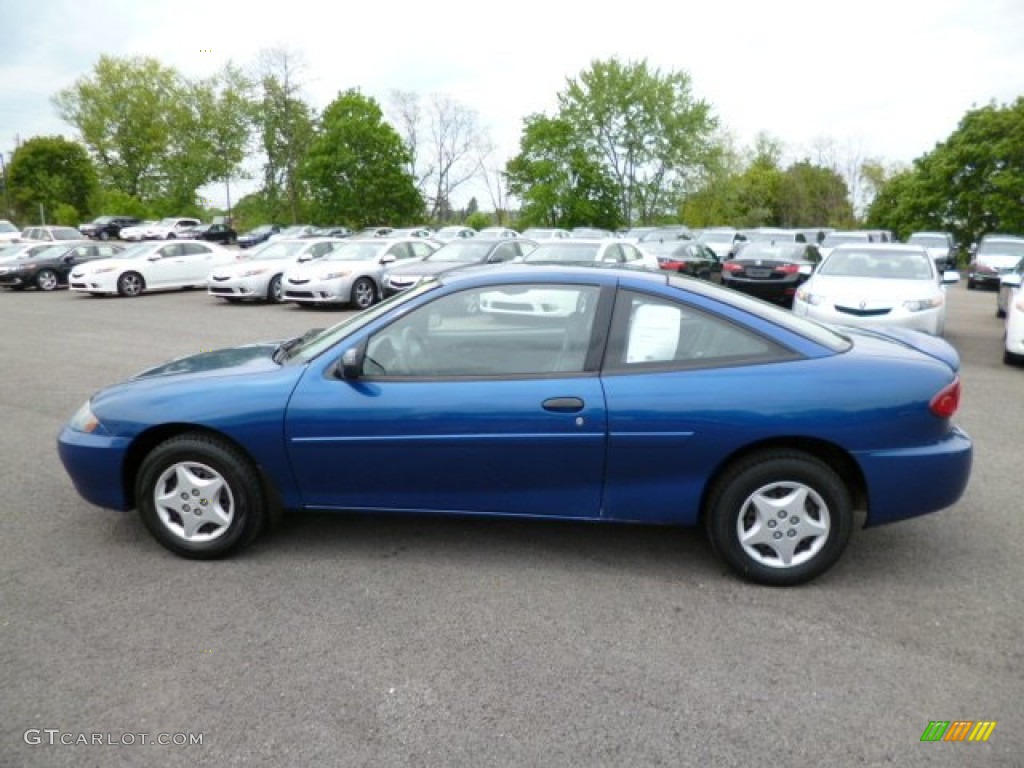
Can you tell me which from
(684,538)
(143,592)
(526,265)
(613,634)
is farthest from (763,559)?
(143,592)

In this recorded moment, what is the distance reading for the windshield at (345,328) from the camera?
4.09 m

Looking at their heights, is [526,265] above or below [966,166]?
below

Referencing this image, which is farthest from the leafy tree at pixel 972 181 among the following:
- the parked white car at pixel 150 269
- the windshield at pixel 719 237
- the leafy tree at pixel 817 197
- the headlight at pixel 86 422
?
the headlight at pixel 86 422

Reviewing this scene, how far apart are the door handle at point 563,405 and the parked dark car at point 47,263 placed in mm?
22916

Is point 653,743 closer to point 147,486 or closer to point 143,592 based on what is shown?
point 143,592

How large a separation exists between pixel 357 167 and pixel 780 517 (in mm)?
59331

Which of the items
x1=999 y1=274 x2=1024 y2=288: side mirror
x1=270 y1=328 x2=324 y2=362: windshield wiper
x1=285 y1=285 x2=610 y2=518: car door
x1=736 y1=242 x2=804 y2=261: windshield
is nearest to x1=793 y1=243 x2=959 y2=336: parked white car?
x1=999 y1=274 x2=1024 y2=288: side mirror

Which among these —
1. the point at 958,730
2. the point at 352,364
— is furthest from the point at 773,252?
the point at 958,730

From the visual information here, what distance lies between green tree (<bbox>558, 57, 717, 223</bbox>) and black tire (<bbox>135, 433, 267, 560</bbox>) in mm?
60035

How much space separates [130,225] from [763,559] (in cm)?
6076

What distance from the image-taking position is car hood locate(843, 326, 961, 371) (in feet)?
14.1

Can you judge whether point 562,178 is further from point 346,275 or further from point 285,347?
point 285,347

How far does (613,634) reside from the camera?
3.34 metres

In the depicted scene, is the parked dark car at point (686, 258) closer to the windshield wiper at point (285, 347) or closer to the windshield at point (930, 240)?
the windshield at point (930, 240)
